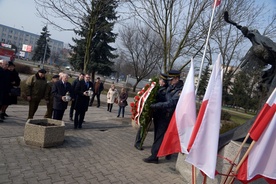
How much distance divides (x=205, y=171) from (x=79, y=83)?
20.1 feet

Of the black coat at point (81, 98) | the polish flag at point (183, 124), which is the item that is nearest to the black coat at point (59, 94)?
the black coat at point (81, 98)

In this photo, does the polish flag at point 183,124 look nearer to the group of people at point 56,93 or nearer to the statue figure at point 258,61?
the statue figure at point 258,61

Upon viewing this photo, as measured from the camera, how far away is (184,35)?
39.2 feet

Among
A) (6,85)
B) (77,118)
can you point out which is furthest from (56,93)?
(6,85)

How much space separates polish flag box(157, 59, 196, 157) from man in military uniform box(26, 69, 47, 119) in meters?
5.24

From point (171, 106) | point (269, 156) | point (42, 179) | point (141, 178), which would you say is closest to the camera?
point (269, 156)

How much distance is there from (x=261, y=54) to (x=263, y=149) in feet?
6.10

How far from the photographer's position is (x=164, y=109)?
5.88m

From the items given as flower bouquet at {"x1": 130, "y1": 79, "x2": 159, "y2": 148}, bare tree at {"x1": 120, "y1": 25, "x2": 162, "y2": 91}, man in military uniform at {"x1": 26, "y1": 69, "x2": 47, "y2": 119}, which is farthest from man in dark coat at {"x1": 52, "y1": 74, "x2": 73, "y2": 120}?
bare tree at {"x1": 120, "y1": 25, "x2": 162, "y2": 91}

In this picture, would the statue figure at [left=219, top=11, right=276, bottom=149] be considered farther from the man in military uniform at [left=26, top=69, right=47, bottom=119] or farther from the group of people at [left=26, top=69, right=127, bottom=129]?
the man in military uniform at [left=26, top=69, right=47, bottom=119]

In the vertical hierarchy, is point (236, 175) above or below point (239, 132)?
below

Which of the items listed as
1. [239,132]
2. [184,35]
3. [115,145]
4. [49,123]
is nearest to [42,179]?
[49,123]

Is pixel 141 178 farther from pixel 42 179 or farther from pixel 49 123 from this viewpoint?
pixel 49 123

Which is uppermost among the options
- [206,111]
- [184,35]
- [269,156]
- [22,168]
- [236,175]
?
[184,35]
